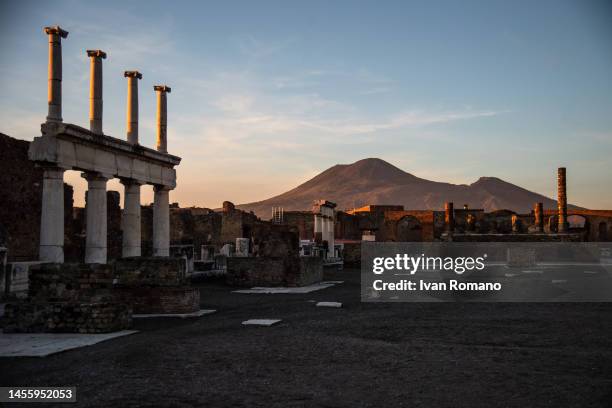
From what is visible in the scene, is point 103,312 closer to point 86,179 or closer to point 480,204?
point 86,179

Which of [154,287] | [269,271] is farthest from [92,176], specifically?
[154,287]

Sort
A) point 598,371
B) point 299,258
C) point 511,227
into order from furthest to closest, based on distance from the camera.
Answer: point 511,227
point 299,258
point 598,371

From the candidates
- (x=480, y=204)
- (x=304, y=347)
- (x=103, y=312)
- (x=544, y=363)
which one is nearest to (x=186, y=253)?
(x=103, y=312)

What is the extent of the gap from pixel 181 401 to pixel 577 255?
3517 cm

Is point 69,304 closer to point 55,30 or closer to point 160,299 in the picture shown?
point 160,299

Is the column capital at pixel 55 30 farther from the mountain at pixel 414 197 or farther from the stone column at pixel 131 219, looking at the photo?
the mountain at pixel 414 197

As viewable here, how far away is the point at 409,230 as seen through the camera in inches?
2589

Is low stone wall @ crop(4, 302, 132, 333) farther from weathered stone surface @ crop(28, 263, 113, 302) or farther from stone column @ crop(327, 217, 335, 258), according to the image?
stone column @ crop(327, 217, 335, 258)

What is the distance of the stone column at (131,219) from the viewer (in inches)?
779

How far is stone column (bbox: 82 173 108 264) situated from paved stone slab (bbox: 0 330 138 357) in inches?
328

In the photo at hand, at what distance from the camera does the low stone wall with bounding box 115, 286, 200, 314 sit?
38.8ft

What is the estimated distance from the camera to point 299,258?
62.1 ft

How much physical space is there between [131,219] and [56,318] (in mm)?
10850

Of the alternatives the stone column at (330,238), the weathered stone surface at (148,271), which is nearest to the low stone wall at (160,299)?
the weathered stone surface at (148,271)
